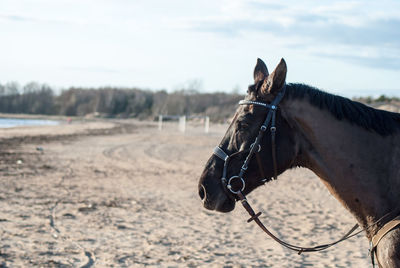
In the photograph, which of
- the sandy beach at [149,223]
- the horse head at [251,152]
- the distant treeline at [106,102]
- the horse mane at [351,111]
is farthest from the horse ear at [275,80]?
the distant treeline at [106,102]

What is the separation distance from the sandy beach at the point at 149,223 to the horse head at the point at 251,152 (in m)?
3.66

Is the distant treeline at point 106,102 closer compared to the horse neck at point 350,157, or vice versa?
the horse neck at point 350,157

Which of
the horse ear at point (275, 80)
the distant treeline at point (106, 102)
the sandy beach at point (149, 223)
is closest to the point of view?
the horse ear at point (275, 80)

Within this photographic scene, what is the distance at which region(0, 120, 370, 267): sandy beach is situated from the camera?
6.65 meters

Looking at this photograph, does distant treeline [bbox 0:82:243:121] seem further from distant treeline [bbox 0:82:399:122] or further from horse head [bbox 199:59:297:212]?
horse head [bbox 199:59:297:212]

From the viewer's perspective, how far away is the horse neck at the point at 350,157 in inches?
116

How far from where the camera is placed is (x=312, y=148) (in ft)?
10.1

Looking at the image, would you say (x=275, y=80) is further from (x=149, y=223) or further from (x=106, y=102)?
(x=106, y=102)

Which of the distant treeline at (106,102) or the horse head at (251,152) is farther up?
the distant treeline at (106,102)

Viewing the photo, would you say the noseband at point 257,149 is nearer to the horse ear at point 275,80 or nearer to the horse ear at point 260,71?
the horse ear at point 275,80

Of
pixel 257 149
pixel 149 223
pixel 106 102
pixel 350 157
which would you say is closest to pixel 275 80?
pixel 257 149

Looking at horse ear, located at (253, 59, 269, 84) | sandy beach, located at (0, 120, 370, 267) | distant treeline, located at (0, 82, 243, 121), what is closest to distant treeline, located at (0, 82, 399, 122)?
distant treeline, located at (0, 82, 243, 121)

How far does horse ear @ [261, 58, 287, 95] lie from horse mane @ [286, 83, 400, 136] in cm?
12

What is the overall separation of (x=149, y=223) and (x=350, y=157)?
636 centimetres
